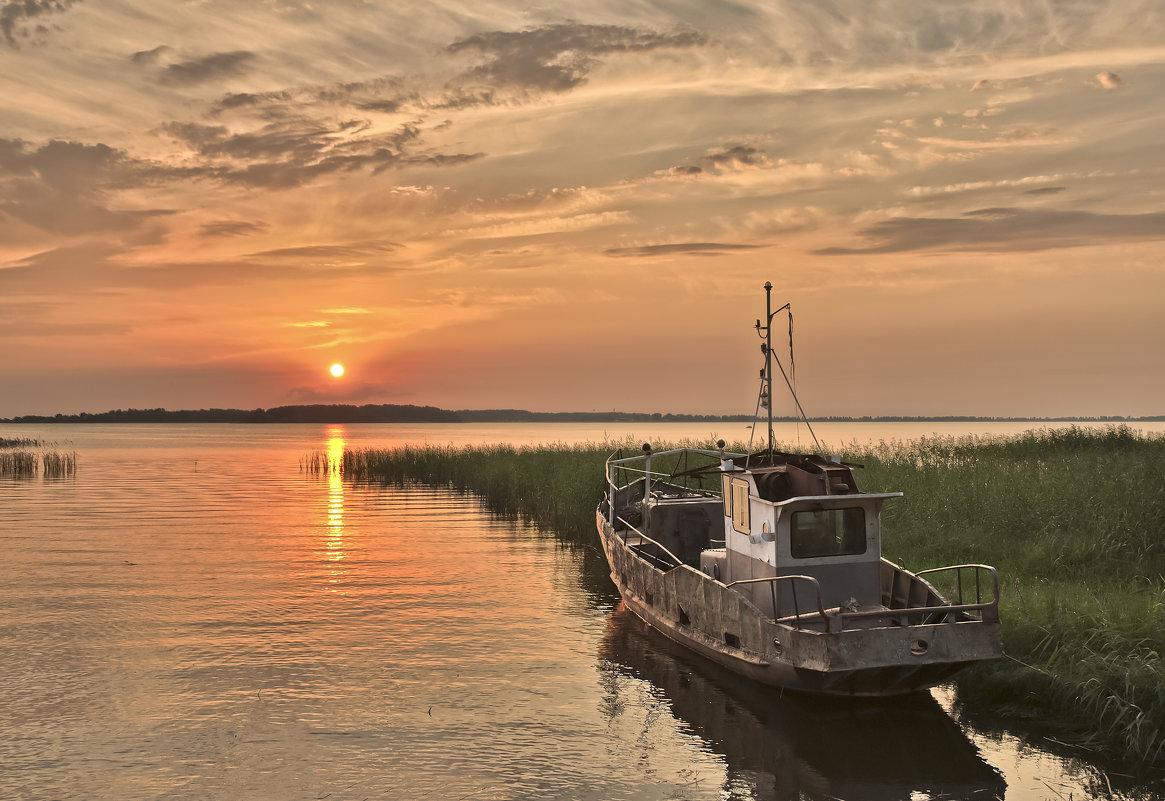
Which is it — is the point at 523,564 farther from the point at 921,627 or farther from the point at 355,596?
the point at 921,627

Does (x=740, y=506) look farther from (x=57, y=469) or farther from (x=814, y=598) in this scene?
(x=57, y=469)

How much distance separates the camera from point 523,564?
94.8 feet

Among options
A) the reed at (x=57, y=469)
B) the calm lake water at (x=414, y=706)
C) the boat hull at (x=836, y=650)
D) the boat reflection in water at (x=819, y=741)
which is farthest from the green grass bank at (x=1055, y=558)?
the reed at (x=57, y=469)

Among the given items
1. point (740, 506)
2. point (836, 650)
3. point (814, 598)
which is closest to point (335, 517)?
point (740, 506)

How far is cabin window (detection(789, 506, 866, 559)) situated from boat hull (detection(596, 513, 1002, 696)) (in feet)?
4.57

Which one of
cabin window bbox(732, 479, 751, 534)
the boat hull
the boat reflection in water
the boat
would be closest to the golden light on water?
the boat

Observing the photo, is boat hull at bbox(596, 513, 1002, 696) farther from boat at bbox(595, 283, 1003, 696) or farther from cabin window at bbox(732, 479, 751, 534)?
cabin window at bbox(732, 479, 751, 534)

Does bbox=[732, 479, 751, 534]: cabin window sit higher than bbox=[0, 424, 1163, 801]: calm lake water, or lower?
higher

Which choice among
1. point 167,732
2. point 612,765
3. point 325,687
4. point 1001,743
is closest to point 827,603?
point 1001,743

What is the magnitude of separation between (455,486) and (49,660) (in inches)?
1487

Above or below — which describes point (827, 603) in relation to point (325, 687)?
above

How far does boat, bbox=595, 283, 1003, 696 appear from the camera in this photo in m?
13.4

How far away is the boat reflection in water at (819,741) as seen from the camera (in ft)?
38.6

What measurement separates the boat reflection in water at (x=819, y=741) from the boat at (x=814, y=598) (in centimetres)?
48
